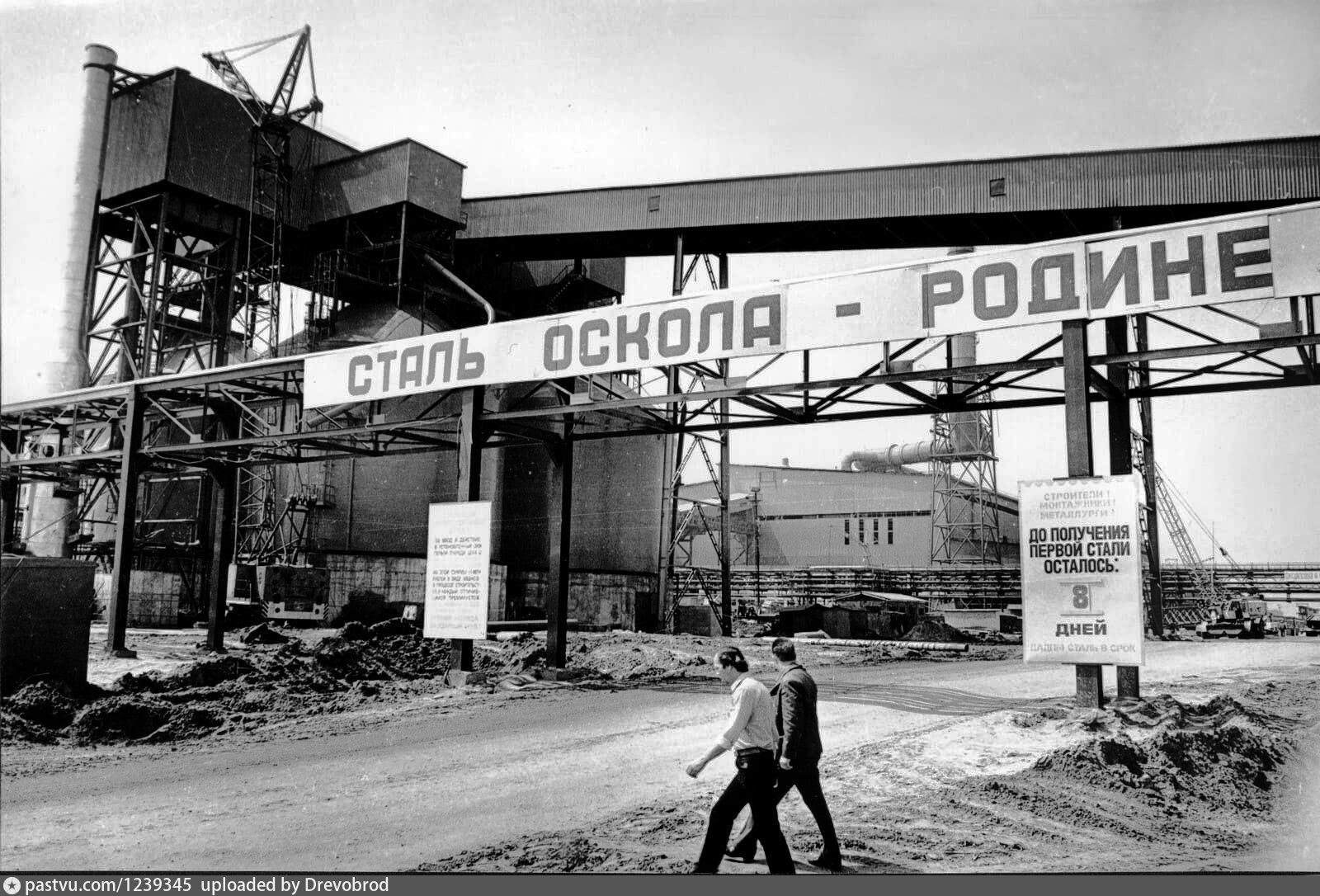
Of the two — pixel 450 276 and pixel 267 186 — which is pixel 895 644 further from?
pixel 267 186

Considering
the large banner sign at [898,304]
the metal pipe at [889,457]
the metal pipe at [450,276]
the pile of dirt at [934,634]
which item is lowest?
the pile of dirt at [934,634]

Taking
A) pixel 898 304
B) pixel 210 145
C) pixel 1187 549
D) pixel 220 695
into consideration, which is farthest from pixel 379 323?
pixel 1187 549

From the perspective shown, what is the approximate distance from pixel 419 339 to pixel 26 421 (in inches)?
572

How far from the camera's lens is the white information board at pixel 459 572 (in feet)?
47.6

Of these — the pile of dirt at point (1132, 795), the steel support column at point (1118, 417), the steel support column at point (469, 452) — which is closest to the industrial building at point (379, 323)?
the steel support column at point (469, 452)

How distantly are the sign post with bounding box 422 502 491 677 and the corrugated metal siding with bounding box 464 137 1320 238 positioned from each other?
1698 centimetres

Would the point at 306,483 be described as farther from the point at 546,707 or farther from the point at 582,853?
the point at 582,853

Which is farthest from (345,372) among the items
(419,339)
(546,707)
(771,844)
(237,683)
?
→ (771,844)

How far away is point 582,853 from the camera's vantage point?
729 cm

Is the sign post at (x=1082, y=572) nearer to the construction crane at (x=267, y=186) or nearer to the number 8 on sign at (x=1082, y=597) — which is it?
the number 8 on sign at (x=1082, y=597)

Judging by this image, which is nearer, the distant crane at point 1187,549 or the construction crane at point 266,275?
the construction crane at point 266,275

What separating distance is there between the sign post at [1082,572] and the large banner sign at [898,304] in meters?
1.95

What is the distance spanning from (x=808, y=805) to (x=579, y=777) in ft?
12.1

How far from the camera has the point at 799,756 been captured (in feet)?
22.2
